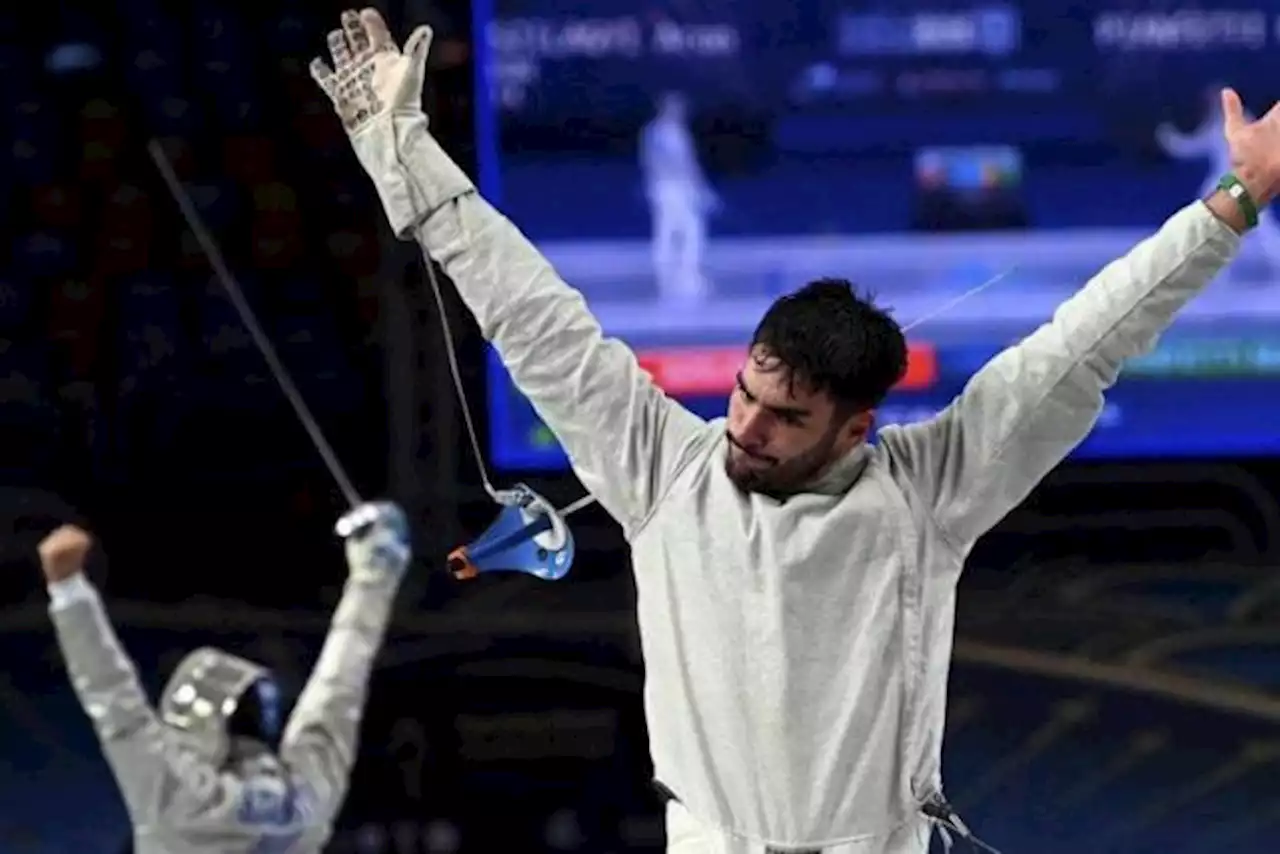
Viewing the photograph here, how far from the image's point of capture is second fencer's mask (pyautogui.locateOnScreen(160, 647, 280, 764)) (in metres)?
0.90

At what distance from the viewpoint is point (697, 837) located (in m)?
1.19

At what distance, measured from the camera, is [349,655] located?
0.94m

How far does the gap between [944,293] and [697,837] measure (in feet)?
3.13

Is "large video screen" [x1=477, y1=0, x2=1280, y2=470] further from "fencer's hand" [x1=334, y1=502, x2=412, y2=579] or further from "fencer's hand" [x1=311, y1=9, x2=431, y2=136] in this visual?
"fencer's hand" [x1=334, y1=502, x2=412, y2=579]

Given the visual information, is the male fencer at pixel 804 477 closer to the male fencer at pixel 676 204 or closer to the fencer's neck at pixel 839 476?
the fencer's neck at pixel 839 476

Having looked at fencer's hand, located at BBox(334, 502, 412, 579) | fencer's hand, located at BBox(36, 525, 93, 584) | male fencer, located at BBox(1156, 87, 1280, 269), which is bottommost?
fencer's hand, located at BBox(334, 502, 412, 579)

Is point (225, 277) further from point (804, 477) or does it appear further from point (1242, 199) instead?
point (1242, 199)

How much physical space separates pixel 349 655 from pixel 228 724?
74 mm

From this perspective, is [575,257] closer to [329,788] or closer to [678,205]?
[678,205]

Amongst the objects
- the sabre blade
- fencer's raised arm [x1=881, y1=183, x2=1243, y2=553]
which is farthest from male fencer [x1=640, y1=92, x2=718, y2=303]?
fencer's raised arm [x1=881, y1=183, x2=1243, y2=553]

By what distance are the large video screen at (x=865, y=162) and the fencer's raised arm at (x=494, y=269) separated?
0.81 meters

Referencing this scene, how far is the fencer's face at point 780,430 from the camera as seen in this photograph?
44.2 inches

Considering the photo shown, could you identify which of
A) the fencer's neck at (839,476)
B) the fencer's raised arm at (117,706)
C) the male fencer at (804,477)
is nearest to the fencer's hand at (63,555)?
the fencer's raised arm at (117,706)

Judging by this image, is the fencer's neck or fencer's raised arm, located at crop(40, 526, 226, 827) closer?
fencer's raised arm, located at crop(40, 526, 226, 827)
